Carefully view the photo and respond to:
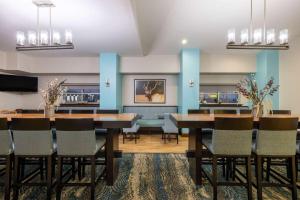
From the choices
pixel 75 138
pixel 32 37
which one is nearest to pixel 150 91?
pixel 32 37

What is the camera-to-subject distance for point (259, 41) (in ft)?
10.8

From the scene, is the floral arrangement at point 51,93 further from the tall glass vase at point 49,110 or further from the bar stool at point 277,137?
the bar stool at point 277,137

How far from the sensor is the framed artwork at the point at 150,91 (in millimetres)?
7070

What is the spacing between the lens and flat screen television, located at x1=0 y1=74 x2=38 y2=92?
605cm

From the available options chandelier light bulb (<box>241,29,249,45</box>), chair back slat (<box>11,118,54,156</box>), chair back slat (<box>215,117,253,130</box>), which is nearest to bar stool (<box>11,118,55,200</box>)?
chair back slat (<box>11,118,54,156</box>)

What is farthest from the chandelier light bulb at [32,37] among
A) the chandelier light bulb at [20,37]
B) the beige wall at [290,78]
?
the beige wall at [290,78]

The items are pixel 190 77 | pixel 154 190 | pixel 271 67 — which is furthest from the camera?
pixel 190 77

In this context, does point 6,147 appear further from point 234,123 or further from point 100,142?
point 234,123

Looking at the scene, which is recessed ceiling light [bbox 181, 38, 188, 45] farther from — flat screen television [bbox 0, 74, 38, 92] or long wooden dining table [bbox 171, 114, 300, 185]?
flat screen television [bbox 0, 74, 38, 92]

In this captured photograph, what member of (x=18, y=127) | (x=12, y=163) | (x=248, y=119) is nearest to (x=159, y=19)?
(x=248, y=119)

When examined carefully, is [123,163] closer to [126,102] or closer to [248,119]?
[248,119]

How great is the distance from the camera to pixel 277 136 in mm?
2166

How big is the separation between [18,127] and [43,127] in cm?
26

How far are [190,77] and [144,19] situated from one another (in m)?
2.71
